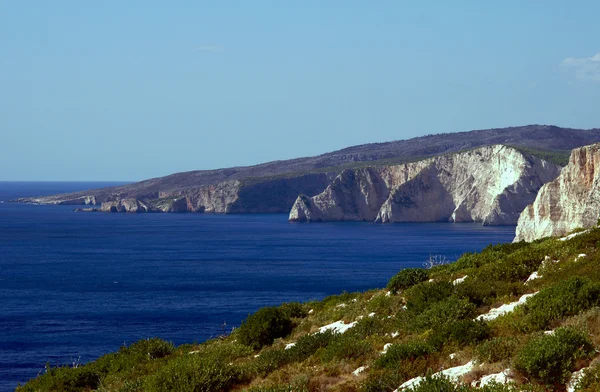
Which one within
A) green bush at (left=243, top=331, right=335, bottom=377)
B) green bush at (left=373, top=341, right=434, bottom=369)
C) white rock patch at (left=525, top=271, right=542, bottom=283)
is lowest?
green bush at (left=243, top=331, right=335, bottom=377)

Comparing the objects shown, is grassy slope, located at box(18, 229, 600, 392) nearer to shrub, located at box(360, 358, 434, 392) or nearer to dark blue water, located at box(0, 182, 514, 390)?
shrub, located at box(360, 358, 434, 392)

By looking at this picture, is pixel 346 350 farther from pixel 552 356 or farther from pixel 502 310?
pixel 552 356

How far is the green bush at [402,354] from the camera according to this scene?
40.5ft

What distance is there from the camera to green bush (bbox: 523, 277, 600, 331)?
42.0ft

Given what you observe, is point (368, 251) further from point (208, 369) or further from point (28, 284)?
point (208, 369)

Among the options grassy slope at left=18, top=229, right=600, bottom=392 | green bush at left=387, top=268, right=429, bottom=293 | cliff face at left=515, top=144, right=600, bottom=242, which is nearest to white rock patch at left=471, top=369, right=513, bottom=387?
grassy slope at left=18, top=229, right=600, bottom=392

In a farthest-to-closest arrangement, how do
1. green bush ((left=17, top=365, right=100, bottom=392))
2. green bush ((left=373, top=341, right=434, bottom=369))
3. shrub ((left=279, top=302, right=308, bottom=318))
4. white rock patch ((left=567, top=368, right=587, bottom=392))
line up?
shrub ((left=279, top=302, right=308, bottom=318)), green bush ((left=17, top=365, right=100, bottom=392)), green bush ((left=373, top=341, right=434, bottom=369)), white rock patch ((left=567, top=368, right=587, bottom=392))

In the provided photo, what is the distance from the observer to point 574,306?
12.9 m

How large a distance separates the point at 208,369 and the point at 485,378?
5.59 meters

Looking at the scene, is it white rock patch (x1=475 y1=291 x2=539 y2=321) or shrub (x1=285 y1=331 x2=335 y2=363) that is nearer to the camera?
white rock patch (x1=475 y1=291 x2=539 y2=321)

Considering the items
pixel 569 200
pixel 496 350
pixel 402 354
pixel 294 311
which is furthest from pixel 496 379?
pixel 569 200

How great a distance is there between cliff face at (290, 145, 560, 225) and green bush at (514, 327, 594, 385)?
15366 centimetres

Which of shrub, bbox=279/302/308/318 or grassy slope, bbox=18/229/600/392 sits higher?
grassy slope, bbox=18/229/600/392

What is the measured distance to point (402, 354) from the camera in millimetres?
12461
